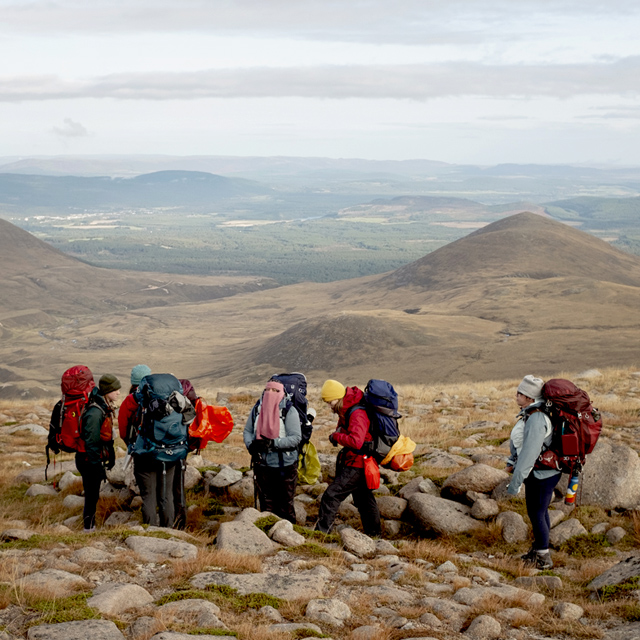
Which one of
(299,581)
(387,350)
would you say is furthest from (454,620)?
(387,350)

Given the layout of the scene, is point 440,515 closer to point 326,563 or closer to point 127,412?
point 326,563

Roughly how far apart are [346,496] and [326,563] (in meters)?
1.60

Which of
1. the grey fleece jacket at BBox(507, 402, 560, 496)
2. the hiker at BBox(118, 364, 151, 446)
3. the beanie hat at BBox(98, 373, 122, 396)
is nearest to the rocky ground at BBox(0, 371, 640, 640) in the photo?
the grey fleece jacket at BBox(507, 402, 560, 496)

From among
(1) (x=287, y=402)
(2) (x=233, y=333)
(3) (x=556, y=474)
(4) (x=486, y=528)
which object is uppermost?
(1) (x=287, y=402)

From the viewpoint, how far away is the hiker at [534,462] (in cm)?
816

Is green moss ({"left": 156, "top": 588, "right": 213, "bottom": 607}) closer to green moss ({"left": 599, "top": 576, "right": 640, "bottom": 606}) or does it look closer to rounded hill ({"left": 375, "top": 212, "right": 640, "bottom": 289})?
green moss ({"left": 599, "top": 576, "right": 640, "bottom": 606})

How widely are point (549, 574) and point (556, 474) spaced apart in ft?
3.73

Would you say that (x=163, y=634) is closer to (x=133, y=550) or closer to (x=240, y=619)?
(x=240, y=619)

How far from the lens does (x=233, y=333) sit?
114m

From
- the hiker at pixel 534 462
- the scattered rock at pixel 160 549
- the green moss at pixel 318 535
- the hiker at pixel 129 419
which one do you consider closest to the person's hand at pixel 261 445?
the green moss at pixel 318 535

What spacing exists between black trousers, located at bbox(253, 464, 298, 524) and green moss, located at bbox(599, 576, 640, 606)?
4156 mm

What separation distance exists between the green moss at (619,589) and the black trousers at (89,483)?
6.54 meters

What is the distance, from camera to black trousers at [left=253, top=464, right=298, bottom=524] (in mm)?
9695

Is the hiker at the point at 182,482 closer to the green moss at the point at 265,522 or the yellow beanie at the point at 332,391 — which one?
the green moss at the point at 265,522
